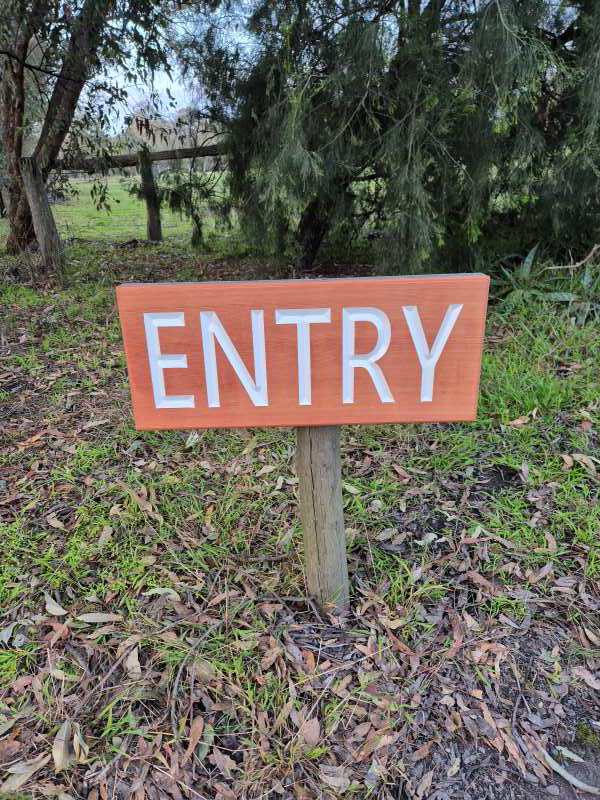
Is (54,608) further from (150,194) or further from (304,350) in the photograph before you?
(150,194)

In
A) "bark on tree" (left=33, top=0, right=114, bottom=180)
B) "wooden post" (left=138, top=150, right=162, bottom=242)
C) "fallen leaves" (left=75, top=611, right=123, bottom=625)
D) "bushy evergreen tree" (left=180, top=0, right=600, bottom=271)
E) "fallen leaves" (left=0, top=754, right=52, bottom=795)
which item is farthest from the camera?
"wooden post" (left=138, top=150, right=162, bottom=242)

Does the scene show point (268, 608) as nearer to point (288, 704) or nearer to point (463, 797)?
point (288, 704)

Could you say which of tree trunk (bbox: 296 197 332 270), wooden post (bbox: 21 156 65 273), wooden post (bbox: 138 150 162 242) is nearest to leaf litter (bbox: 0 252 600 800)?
tree trunk (bbox: 296 197 332 270)

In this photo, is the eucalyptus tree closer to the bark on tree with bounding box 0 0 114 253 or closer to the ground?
the bark on tree with bounding box 0 0 114 253

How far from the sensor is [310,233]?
4.50m

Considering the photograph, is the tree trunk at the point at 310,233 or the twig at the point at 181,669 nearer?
the twig at the point at 181,669

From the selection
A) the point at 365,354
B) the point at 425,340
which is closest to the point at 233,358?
the point at 365,354

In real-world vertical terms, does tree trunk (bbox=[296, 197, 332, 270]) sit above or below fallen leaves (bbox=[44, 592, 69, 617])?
above

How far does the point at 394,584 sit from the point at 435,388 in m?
0.87

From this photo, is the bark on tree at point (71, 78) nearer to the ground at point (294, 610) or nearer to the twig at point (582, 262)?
the ground at point (294, 610)

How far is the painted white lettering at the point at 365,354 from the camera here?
1263mm

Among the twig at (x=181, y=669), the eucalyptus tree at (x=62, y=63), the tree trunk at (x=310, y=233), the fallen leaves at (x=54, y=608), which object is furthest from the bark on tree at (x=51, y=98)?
the twig at (x=181, y=669)

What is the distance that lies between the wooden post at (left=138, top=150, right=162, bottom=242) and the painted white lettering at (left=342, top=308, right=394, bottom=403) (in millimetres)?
4757

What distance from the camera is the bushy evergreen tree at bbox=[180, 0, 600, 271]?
268 cm
